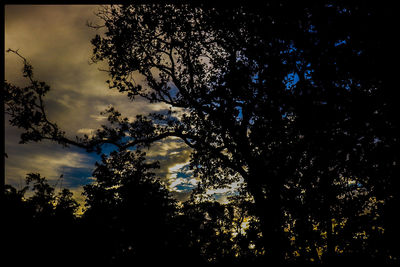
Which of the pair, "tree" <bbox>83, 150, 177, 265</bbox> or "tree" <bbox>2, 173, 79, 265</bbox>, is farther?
"tree" <bbox>83, 150, 177, 265</bbox>

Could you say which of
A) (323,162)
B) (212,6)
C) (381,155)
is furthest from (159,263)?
(212,6)

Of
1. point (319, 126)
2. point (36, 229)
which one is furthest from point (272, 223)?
point (36, 229)

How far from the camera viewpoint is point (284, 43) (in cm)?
668

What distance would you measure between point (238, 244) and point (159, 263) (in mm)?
2529

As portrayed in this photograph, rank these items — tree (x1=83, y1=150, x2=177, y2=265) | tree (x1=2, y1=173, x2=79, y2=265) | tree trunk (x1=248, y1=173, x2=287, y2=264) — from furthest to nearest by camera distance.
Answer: tree trunk (x1=248, y1=173, x2=287, y2=264) < tree (x1=83, y1=150, x2=177, y2=265) < tree (x1=2, y1=173, x2=79, y2=265)

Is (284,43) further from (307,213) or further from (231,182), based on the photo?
(231,182)

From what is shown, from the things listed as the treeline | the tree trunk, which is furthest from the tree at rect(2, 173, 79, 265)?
the tree trunk

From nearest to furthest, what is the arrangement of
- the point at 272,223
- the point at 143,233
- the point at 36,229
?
the point at 36,229
the point at 143,233
the point at 272,223

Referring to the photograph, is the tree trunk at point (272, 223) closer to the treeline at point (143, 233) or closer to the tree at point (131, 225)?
the treeline at point (143, 233)

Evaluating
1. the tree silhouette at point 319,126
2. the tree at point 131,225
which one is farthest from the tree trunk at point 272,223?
the tree at point 131,225

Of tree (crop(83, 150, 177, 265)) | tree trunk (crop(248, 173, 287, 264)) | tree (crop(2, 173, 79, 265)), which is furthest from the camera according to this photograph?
tree trunk (crop(248, 173, 287, 264))

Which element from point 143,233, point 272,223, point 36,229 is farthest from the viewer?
point 272,223

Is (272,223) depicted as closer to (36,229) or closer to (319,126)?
(319,126)

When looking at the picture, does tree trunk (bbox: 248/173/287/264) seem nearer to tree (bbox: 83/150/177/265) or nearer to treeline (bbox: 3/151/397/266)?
treeline (bbox: 3/151/397/266)
